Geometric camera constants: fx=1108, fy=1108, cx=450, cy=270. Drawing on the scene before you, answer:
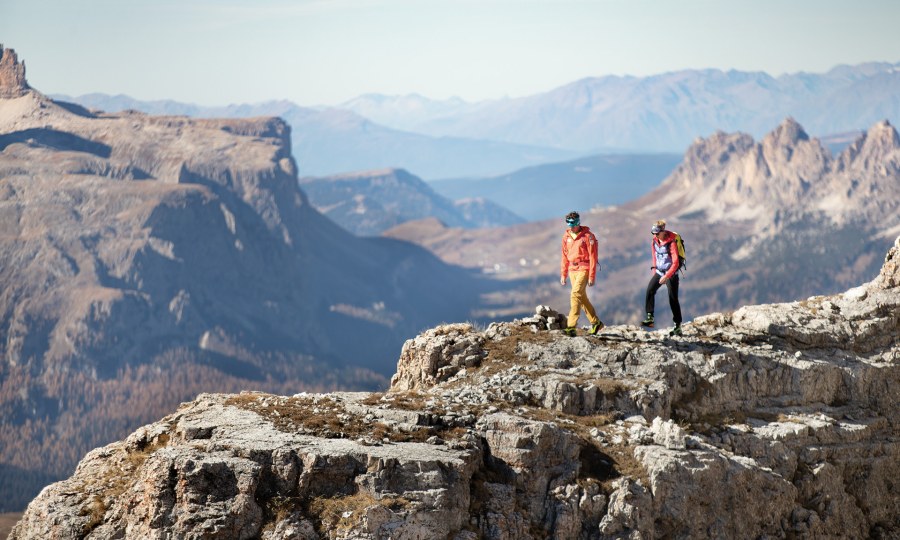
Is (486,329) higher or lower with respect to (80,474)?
higher

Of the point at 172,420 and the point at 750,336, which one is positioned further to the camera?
the point at 750,336

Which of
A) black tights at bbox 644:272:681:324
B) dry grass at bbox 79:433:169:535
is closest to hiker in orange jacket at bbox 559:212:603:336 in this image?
black tights at bbox 644:272:681:324

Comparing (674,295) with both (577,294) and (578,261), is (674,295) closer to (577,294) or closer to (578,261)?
(578,261)

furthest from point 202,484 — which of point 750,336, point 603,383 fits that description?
point 750,336

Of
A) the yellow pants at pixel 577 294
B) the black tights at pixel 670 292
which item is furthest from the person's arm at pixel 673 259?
the yellow pants at pixel 577 294

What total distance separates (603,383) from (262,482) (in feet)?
40.8

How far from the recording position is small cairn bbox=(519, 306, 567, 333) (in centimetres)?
4109

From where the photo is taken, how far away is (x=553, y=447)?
32344 millimetres

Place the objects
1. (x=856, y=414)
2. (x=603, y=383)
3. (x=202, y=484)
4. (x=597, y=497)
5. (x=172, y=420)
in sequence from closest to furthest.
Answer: (x=202, y=484)
(x=597, y=497)
(x=172, y=420)
(x=603, y=383)
(x=856, y=414)

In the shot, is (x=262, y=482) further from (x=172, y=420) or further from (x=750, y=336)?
(x=750, y=336)

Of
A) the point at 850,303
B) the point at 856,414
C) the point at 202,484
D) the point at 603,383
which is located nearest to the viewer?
the point at 202,484

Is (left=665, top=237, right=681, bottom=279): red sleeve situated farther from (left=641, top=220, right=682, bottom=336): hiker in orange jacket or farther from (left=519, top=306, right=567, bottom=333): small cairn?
(left=519, top=306, right=567, bottom=333): small cairn

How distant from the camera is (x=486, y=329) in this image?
41125mm

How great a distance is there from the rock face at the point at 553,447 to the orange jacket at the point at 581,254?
99.6 inches
